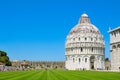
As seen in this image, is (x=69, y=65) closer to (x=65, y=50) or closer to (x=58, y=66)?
(x=65, y=50)

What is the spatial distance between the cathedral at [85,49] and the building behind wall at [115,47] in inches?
1785

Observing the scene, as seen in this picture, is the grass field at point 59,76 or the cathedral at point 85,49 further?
the cathedral at point 85,49

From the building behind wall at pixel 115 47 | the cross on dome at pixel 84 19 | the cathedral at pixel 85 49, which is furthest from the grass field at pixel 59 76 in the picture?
the cross on dome at pixel 84 19

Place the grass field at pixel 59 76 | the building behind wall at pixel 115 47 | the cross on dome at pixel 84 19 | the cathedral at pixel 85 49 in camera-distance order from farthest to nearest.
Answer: the cross on dome at pixel 84 19 → the cathedral at pixel 85 49 → the building behind wall at pixel 115 47 → the grass field at pixel 59 76

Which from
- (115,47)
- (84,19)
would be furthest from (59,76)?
(84,19)

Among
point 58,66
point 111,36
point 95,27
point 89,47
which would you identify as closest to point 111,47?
point 111,36

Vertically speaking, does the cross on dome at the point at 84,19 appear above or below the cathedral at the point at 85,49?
above

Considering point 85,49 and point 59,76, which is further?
point 85,49

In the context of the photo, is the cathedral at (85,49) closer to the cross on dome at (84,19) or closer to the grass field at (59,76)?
the cross on dome at (84,19)

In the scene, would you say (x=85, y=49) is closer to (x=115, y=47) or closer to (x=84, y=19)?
(x=84, y=19)

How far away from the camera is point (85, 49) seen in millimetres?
118375

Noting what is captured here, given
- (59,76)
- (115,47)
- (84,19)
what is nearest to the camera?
(59,76)

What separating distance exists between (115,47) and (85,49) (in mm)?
48629

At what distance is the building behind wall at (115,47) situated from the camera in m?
68.2
